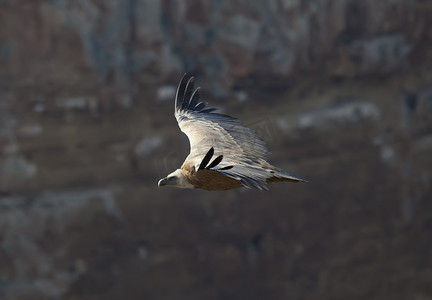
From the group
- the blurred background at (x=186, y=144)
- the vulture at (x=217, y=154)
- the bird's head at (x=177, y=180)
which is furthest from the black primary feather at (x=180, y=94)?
the blurred background at (x=186, y=144)

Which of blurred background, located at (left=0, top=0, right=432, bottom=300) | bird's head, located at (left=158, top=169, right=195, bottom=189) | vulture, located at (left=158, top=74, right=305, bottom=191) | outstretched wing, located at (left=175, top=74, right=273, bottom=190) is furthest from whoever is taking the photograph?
blurred background, located at (left=0, top=0, right=432, bottom=300)

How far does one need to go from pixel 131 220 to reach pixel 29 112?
512 cm

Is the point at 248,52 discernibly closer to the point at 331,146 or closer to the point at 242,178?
the point at 331,146

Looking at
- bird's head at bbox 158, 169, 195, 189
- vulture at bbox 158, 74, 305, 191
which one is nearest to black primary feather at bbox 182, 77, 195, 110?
vulture at bbox 158, 74, 305, 191

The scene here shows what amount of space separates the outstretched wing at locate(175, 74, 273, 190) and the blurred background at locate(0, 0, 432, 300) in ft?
47.3

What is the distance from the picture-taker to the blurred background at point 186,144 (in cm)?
2478

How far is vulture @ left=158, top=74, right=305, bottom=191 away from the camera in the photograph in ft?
25.1

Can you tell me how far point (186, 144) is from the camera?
23938mm

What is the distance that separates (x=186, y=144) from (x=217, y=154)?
15.2m

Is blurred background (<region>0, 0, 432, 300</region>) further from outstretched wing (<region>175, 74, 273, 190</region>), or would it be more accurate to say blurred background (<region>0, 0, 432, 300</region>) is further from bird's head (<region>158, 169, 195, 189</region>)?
bird's head (<region>158, 169, 195, 189</region>)

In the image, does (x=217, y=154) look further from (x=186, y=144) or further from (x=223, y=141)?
(x=186, y=144)

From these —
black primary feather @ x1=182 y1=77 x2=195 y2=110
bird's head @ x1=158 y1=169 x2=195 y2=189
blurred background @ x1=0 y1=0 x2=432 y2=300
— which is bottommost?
bird's head @ x1=158 y1=169 x2=195 y2=189

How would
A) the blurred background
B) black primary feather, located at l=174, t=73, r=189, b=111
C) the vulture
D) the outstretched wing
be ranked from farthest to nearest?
the blurred background < black primary feather, located at l=174, t=73, r=189, b=111 < the outstretched wing < the vulture

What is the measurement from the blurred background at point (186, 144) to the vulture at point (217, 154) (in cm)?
1447
